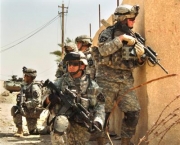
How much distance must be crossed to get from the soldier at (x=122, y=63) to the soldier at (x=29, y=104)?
2.80 m

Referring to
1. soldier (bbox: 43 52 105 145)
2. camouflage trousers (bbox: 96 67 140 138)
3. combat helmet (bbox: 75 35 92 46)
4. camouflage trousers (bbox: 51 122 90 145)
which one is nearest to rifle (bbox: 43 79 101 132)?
soldier (bbox: 43 52 105 145)

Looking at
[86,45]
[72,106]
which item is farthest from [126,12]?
[86,45]

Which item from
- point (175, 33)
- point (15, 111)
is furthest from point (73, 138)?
point (15, 111)

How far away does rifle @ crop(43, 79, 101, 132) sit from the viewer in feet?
12.4

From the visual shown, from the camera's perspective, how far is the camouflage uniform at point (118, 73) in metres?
4.45

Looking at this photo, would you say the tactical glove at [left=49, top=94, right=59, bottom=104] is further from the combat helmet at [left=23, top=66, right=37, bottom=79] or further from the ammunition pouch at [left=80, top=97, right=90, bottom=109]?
the combat helmet at [left=23, top=66, right=37, bottom=79]

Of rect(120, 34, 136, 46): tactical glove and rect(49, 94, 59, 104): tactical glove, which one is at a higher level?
rect(120, 34, 136, 46): tactical glove

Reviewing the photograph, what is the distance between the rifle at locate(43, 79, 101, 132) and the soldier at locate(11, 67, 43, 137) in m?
3.42

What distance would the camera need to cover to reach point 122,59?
4527 mm

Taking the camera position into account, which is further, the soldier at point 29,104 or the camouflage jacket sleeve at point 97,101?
the soldier at point 29,104

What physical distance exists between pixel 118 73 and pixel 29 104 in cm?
306

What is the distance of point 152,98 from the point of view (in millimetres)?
4668

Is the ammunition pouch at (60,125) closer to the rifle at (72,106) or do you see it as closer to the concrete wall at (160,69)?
the rifle at (72,106)

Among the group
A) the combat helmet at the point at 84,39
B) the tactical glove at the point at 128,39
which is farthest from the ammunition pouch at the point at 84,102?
the combat helmet at the point at 84,39
